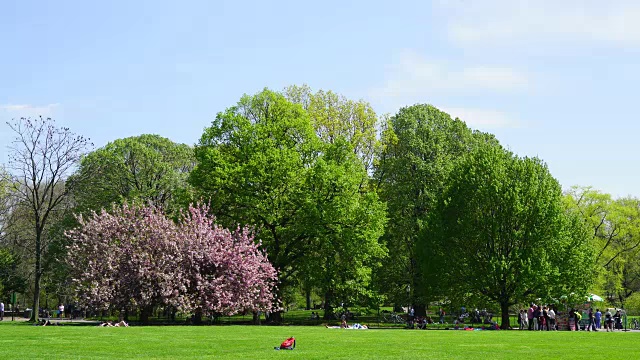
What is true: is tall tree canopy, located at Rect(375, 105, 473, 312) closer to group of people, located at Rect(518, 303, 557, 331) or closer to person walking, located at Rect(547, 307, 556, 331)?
group of people, located at Rect(518, 303, 557, 331)

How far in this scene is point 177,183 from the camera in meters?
69.9

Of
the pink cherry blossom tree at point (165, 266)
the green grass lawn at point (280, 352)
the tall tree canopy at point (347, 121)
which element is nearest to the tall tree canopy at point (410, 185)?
the tall tree canopy at point (347, 121)

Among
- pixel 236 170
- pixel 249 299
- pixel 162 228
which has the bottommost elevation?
pixel 249 299

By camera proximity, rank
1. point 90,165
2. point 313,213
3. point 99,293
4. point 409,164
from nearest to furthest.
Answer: point 99,293
point 313,213
point 409,164
point 90,165

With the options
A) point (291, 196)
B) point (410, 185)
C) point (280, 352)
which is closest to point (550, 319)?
point (410, 185)

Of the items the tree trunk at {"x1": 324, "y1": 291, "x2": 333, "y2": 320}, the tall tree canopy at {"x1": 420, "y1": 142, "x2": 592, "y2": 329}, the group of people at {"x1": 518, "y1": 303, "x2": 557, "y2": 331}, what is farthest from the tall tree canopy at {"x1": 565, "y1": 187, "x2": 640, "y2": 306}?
the tree trunk at {"x1": 324, "y1": 291, "x2": 333, "y2": 320}

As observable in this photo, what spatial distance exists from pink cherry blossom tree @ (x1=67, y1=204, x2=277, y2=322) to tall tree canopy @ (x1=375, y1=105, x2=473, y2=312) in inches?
577

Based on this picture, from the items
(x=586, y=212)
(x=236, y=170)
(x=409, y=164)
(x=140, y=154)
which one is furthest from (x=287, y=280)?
(x=586, y=212)

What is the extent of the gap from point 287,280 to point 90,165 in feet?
76.2

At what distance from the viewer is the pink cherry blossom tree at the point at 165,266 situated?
50000mm

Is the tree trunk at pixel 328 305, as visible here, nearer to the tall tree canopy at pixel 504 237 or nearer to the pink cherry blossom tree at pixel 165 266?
the pink cherry blossom tree at pixel 165 266

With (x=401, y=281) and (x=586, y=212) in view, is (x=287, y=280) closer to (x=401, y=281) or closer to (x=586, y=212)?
(x=401, y=281)

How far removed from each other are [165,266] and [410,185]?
23796 mm

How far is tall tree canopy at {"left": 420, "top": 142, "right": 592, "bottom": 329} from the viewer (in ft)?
171
